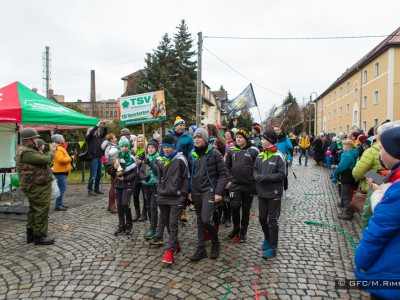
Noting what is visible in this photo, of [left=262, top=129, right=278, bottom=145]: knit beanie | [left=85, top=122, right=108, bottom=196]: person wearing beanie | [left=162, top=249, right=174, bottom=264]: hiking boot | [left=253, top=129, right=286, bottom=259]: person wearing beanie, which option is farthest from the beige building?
[left=162, top=249, right=174, bottom=264]: hiking boot

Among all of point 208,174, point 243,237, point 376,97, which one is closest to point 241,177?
point 208,174

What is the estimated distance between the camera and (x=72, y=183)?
11.7 m

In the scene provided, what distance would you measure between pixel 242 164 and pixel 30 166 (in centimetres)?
343

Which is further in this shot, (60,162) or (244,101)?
(244,101)

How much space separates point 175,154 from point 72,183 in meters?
8.59

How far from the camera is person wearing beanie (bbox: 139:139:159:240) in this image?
5.17 m

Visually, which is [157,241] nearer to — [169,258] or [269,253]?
[169,258]

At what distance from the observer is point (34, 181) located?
496 cm

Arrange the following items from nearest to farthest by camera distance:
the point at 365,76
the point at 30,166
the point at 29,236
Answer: the point at 30,166, the point at 29,236, the point at 365,76

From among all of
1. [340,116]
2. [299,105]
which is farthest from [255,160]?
[299,105]

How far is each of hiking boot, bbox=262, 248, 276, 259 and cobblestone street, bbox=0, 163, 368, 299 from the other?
3.8 inches

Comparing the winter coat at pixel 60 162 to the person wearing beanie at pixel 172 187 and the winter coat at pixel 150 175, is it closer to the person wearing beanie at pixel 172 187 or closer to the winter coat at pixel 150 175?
the winter coat at pixel 150 175

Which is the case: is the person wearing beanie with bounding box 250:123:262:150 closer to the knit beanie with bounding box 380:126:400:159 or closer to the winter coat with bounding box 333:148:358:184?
the winter coat with bounding box 333:148:358:184

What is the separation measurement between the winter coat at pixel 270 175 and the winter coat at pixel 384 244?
242 centimetres
